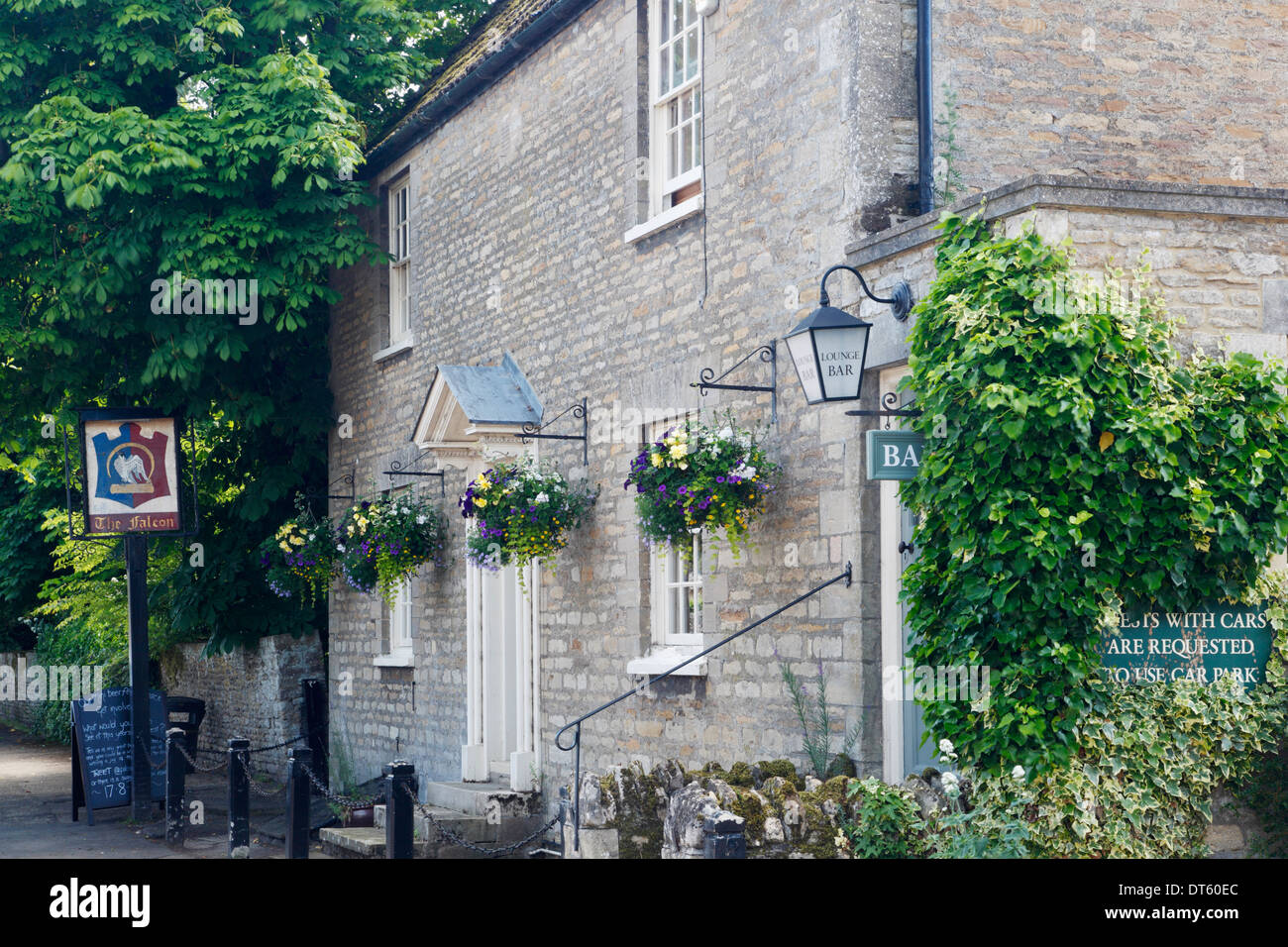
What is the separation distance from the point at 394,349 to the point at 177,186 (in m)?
2.61

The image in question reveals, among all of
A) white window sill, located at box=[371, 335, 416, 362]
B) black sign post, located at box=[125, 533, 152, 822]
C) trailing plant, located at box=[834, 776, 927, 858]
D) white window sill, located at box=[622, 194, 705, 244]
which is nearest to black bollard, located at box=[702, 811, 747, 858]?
trailing plant, located at box=[834, 776, 927, 858]

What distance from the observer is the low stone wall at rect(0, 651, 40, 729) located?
2751 centimetres

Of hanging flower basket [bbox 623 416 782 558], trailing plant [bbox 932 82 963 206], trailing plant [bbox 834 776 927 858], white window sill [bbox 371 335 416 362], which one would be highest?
trailing plant [bbox 932 82 963 206]

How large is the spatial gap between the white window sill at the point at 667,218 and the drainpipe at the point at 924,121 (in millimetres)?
1893

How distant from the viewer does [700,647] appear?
1047cm

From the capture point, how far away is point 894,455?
7.57m

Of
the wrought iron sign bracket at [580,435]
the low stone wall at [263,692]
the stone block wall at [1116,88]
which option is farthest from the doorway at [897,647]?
the low stone wall at [263,692]

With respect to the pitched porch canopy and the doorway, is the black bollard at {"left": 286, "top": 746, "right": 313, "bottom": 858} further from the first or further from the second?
the doorway

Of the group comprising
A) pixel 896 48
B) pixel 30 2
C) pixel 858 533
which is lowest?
pixel 858 533

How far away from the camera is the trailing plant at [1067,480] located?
22.8 ft

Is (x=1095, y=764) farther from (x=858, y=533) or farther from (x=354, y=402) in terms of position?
(x=354, y=402)

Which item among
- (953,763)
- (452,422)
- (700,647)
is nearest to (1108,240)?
(953,763)

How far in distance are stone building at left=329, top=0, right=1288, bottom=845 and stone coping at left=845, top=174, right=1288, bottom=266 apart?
0.05 ft
